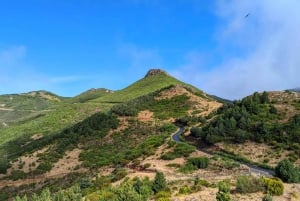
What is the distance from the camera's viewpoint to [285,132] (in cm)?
5441

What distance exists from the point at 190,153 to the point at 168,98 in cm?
4541

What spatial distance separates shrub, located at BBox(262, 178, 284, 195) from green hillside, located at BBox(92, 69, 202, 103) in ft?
332

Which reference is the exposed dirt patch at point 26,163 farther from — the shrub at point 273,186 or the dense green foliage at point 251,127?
the shrub at point 273,186

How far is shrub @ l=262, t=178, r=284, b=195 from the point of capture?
30.9 m

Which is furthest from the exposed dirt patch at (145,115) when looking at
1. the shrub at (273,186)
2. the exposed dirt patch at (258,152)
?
the shrub at (273,186)

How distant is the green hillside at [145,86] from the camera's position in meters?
138

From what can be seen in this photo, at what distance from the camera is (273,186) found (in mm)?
31312

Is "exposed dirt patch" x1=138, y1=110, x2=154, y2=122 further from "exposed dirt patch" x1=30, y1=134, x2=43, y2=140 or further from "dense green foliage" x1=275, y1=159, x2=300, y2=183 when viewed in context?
"dense green foliage" x1=275, y1=159, x2=300, y2=183

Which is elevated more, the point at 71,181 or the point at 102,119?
the point at 102,119

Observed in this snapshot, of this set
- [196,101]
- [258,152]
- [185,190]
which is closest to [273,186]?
[185,190]

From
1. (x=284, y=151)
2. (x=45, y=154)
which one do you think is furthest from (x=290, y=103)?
(x=45, y=154)

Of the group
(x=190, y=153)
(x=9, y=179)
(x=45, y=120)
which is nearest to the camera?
(x=190, y=153)

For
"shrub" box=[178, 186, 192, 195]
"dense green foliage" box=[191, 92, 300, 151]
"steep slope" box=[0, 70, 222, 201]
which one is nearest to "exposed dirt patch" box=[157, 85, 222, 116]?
"steep slope" box=[0, 70, 222, 201]

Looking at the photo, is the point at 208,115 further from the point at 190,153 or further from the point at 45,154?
the point at 45,154
